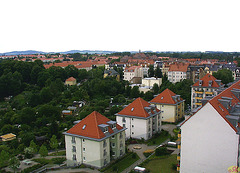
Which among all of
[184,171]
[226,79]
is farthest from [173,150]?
[226,79]

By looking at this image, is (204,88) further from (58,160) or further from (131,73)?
(131,73)

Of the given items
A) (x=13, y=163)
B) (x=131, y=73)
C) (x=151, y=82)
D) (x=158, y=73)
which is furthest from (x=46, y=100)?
(x=158, y=73)

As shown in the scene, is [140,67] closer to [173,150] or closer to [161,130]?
[161,130]

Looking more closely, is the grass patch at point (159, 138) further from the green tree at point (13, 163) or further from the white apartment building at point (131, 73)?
the white apartment building at point (131, 73)

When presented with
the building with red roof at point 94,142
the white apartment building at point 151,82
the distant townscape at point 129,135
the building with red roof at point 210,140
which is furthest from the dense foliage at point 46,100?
→ the building with red roof at point 210,140

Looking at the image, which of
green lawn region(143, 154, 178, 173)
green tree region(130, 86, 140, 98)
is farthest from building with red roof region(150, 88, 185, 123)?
green tree region(130, 86, 140, 98)

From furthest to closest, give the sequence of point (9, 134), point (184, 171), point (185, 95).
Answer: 1. point (185, 95)
2. point (9, 134)
3. point (184, 171)
